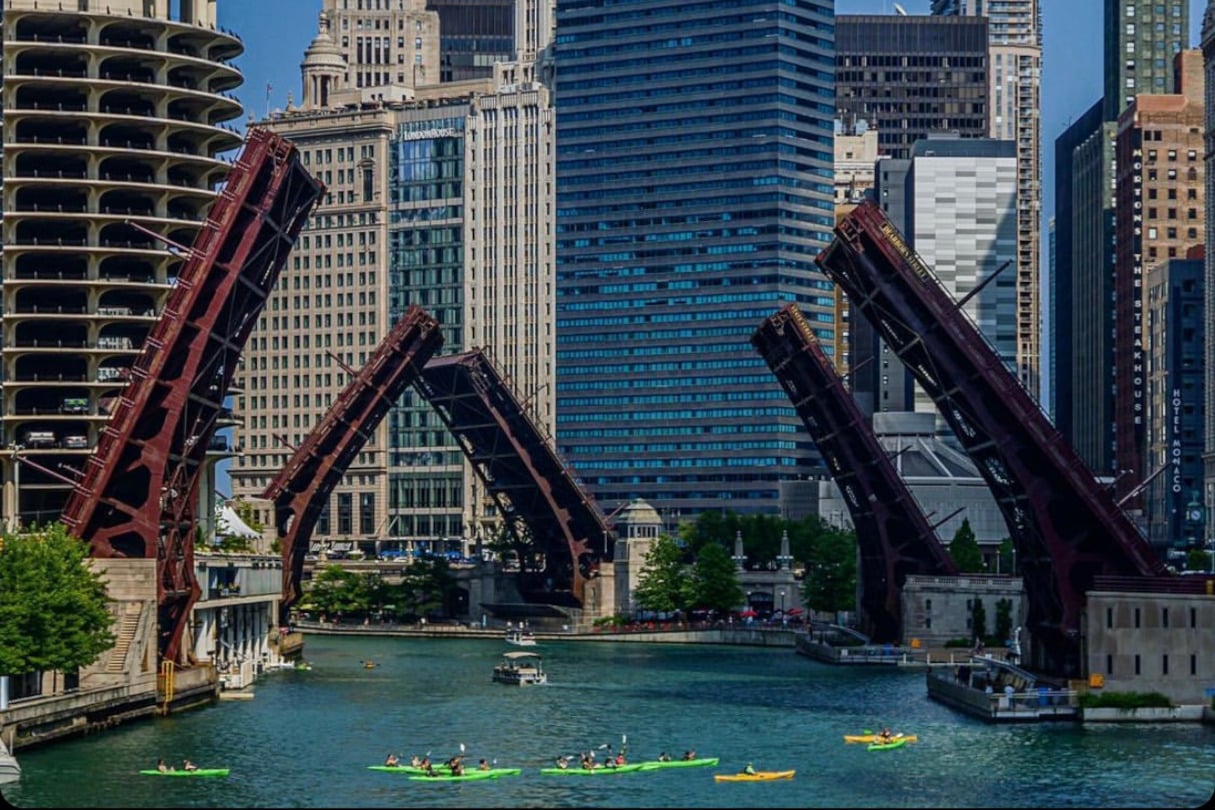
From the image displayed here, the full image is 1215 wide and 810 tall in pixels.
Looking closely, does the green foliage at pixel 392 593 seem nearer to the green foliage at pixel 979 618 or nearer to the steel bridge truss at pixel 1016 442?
the green foliage at pixel 979 618

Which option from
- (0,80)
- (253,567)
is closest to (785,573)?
(253,567)

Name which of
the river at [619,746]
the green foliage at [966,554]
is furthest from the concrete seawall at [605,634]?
the river at [619,746]

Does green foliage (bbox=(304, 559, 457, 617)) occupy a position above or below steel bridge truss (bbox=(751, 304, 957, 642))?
below

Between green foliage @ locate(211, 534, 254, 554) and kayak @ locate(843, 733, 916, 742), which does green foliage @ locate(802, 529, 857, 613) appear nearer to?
green foliage @ locate(211, 534, 254, 554)

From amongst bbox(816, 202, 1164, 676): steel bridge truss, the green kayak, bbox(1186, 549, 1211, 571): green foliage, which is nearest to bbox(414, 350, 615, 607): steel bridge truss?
bbox(1186, 549, 1211, 571): green foliage

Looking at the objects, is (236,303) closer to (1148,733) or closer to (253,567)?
(253,567)

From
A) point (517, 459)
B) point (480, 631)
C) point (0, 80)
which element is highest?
point (0, 80)

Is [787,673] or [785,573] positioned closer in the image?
[787,673]
